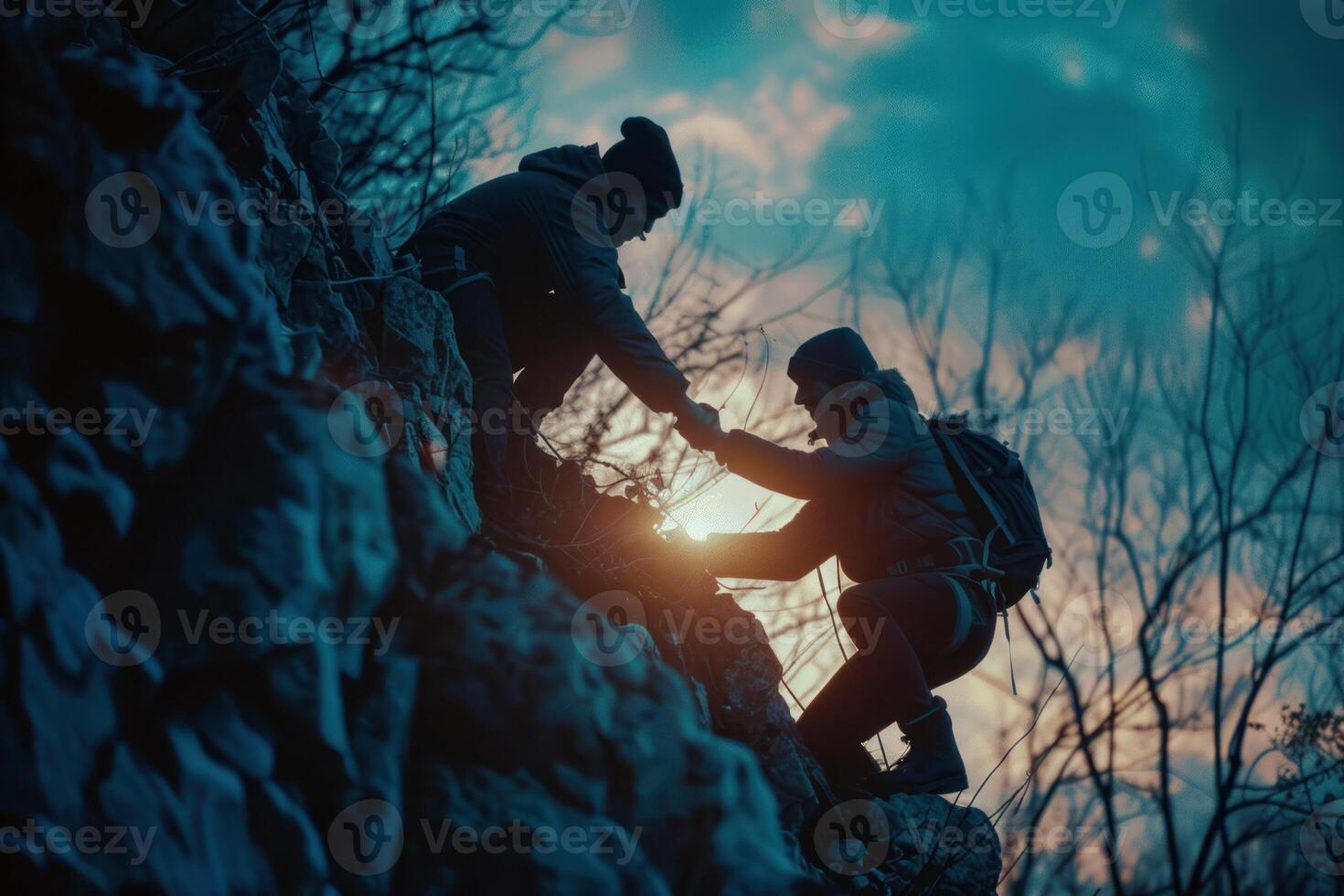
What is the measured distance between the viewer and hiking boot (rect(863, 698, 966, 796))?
352 centimetres

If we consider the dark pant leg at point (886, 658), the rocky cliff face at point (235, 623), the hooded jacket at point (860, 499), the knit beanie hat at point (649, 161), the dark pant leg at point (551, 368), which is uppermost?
the knit beanie hat at point (649, 161)

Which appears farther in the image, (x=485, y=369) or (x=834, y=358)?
(x=834, y=358)

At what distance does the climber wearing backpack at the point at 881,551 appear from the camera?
357 centimetres

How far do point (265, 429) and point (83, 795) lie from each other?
76cm

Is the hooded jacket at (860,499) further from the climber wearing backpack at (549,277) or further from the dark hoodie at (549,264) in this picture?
the dark hoodie at (549,264)

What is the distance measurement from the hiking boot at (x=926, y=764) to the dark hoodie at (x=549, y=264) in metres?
1.76

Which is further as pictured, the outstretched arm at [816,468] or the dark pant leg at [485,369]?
the dark pant leg at [485,369]

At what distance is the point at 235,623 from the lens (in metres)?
1.74

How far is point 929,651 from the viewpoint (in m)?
3.68

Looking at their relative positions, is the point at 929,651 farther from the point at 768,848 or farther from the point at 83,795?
the point at 83,795

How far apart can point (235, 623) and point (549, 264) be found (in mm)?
2796

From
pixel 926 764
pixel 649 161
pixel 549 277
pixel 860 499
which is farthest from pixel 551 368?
pixel 926 764

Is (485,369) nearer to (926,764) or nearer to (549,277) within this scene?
(549,277)

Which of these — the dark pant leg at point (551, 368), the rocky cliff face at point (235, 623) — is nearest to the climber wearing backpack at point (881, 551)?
the dark pant leg at point (551, 368)
